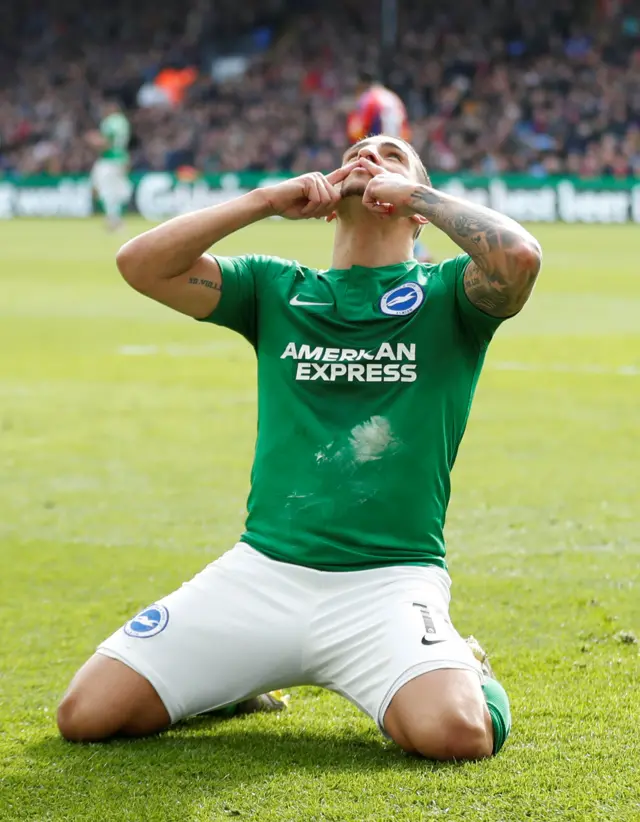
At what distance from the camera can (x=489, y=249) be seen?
3814mm

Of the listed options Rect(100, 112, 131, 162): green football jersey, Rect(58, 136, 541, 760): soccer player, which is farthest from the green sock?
Rect(100, 112, 131, 162): green football jersey

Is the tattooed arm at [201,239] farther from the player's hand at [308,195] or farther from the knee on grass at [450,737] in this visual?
the knee on grass at [450,737]

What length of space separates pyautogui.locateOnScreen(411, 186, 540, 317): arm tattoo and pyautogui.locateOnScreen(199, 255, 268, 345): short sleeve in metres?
0.58

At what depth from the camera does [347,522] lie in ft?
12.7

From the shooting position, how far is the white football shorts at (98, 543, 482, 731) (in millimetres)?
3703

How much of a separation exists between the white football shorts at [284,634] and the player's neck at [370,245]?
3.08 feet

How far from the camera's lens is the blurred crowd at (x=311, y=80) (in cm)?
3672

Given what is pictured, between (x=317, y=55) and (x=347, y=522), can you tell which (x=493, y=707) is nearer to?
(x=347, y=522)

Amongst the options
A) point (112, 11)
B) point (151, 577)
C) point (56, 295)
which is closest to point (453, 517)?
point (151, 577)

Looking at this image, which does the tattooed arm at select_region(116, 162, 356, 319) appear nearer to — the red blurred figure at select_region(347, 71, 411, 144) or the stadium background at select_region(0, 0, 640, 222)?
the red blurred figure at select_region(347, 71, 411, 144)

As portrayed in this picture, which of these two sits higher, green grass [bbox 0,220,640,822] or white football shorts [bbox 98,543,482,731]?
white football shorts [bbox 98,543,482,731]

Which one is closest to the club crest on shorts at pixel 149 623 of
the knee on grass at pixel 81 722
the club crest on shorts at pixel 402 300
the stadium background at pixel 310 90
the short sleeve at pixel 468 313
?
the knee on grass at pixel 81 722

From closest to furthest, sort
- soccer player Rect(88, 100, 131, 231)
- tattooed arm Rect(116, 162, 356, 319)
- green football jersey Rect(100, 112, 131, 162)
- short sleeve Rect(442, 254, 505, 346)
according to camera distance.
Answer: short sleeve Rect(442, 254, 505, 346)
tattooed arm Rect(116, 162, 356, 319)
green football jersey Rect(100, 112, 131, 162)
soccer player Rect(88, 100, 131, 231)

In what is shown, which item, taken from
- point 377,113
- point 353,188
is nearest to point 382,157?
point 353,188
